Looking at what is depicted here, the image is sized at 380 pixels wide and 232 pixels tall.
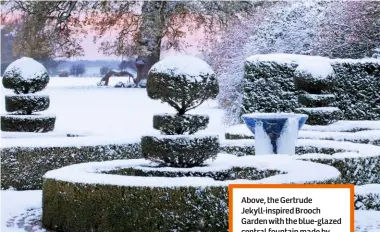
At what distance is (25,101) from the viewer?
15.3 meters

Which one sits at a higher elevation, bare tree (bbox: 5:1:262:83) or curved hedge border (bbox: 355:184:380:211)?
bare tree (bbox: 5:1:262:83)

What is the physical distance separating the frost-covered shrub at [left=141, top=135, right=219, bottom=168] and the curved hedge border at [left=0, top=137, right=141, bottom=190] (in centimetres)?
337

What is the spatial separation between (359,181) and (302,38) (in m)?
14.2

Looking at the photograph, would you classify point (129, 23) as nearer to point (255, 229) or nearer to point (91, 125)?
point (91, 125)

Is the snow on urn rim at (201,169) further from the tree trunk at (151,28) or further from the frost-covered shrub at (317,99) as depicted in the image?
the tree trunk at (151,28)

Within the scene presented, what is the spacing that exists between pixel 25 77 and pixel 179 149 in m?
6.99

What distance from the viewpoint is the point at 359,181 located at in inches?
430

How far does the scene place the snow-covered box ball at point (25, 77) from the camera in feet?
50.6

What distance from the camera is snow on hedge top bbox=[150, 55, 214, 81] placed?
9.37m

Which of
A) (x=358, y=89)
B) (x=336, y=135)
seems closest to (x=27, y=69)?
(x=336, y=135)

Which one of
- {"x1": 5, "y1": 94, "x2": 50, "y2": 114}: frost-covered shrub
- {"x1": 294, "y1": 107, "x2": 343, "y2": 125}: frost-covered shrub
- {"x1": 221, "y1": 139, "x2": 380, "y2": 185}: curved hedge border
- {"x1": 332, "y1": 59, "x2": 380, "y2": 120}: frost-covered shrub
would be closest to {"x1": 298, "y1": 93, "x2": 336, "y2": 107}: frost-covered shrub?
{"x1": 294, "y1": 107, "x2": 343, "y2": 125}: frost-covered shrub

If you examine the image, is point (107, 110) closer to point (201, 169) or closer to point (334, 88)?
point (334, 88)

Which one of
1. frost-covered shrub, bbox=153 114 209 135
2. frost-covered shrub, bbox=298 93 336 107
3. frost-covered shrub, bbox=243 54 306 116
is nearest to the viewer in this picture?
frost-covered shrub, bbox=153 114 209 135

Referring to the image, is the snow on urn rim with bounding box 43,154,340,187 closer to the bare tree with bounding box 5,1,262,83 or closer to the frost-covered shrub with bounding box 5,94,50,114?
the frost-covered shrub with bounding box 5,94,50,114
